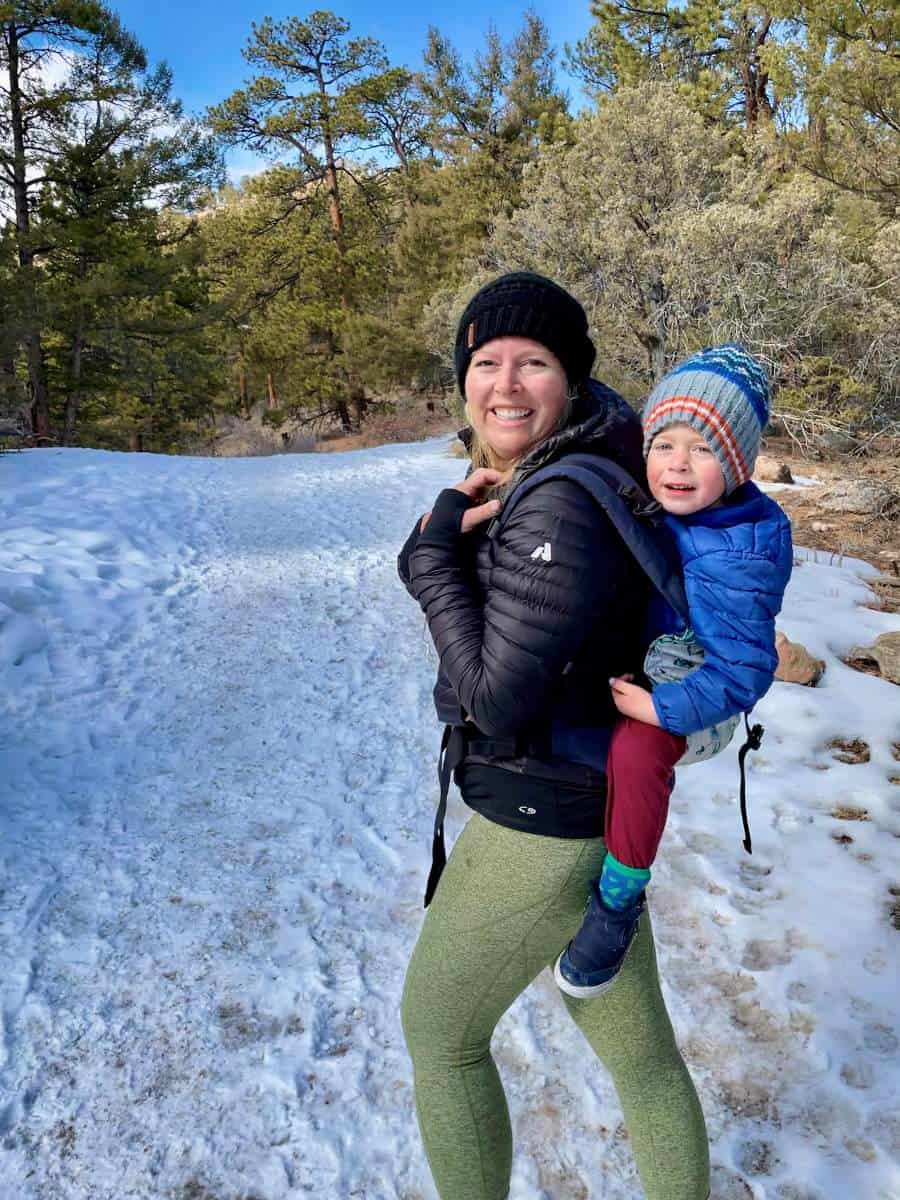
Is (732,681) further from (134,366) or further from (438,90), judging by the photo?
(438,90)

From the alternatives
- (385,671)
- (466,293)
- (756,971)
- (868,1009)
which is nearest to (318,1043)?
(756,971)

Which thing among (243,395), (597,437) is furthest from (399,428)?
(597,437)

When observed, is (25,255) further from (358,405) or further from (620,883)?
(620,883)

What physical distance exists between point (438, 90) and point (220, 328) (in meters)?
8.02

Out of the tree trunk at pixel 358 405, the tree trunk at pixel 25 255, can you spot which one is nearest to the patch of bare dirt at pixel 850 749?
the tree trunk at pixel 25 255

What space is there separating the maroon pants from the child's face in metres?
0.38

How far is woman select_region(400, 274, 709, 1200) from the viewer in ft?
3.84

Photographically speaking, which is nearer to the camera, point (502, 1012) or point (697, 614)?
point (697, 614)

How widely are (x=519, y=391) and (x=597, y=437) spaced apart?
18 centimetres

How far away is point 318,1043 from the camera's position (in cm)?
233

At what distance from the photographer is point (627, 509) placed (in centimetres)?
118

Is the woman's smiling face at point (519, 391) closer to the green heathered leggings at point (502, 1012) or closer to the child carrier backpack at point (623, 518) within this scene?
the child carrier backpack at point (623, 518)

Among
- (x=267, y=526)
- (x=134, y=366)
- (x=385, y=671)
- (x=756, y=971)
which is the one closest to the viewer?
(x=756, y=971)

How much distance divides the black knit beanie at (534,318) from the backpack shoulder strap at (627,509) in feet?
0.90
